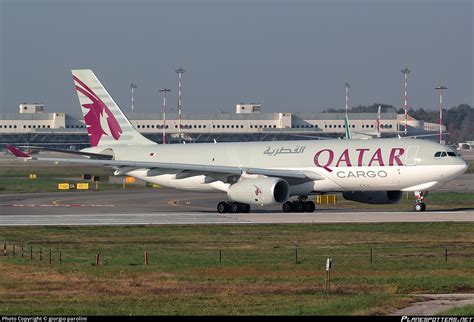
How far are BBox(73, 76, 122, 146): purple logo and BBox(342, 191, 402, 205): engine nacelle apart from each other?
1668 centimetres

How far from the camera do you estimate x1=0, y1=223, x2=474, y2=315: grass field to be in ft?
95.0

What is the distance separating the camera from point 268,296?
30531mm

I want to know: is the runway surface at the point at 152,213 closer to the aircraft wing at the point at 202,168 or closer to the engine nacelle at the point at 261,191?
the engine nacelle at the point at 261,191

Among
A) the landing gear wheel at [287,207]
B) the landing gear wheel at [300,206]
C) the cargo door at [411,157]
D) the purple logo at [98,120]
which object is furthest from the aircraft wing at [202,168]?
the purple logo at [98,120]

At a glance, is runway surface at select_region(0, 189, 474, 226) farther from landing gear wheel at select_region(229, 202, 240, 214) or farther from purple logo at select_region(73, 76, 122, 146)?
purple logo at select_region(73, 76, 122, 146)

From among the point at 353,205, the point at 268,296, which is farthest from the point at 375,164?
the point at 268,296

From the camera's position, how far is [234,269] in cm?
3700

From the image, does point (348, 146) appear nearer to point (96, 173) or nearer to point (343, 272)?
point (343, 272)

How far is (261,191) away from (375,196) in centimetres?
818

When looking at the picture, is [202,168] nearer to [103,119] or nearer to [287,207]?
[287,207]

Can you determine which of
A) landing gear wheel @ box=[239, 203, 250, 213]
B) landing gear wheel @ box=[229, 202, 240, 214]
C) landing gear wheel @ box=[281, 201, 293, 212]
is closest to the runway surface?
landing gear wheel @ box=[239, 203, 250, 213]

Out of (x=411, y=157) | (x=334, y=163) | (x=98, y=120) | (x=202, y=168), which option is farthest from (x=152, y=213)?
(x=411, y=157)

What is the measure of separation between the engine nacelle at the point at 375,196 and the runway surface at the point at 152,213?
0.88 m

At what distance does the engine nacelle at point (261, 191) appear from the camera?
202ft
